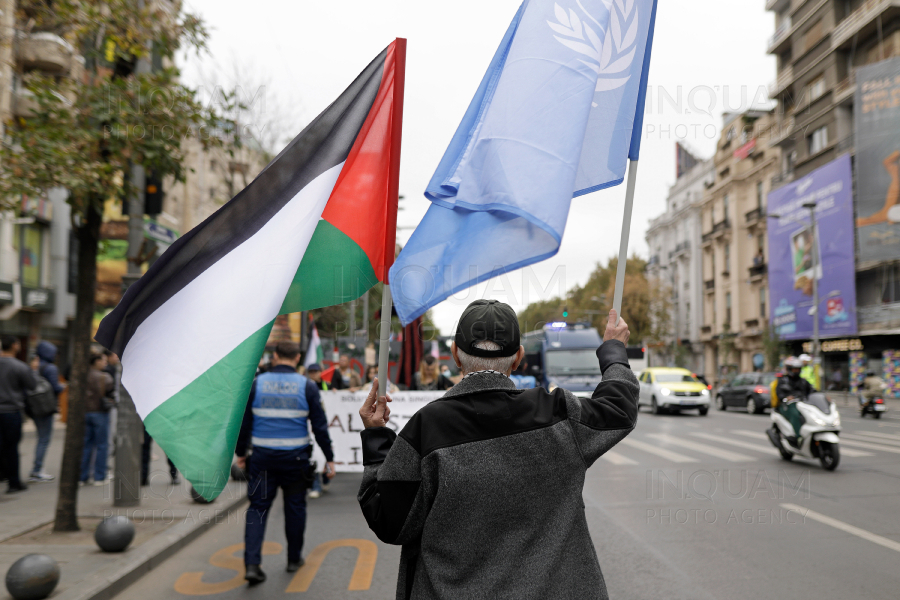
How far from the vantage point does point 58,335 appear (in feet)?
86.4

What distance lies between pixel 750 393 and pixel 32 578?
1059 inches

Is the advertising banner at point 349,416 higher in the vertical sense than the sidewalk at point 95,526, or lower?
higher

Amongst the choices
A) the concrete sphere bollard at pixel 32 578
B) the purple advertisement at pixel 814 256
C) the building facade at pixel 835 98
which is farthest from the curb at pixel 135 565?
the building facade at pixel 835 98

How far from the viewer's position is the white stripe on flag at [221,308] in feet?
10.5

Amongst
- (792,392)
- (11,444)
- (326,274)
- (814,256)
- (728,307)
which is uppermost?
(814,256)

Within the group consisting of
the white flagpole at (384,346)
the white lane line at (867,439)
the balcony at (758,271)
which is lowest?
the white lane line at (867,439)

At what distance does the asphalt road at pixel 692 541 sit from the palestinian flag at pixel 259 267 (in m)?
2.91

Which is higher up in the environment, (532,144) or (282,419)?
(532,144)

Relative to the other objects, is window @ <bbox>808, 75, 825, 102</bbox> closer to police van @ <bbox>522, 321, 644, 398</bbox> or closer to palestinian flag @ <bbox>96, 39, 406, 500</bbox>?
police van @ <bbox>522, 321, 644, 398</bbox>

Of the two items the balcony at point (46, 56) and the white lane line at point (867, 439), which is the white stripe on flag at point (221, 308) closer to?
the white lane line at point (867, 439)

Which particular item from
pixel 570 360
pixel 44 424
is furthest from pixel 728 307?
pixel 44 424

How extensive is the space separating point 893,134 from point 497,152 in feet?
117

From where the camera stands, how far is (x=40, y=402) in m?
10.2

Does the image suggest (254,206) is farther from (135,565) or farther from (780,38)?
(780,38)
